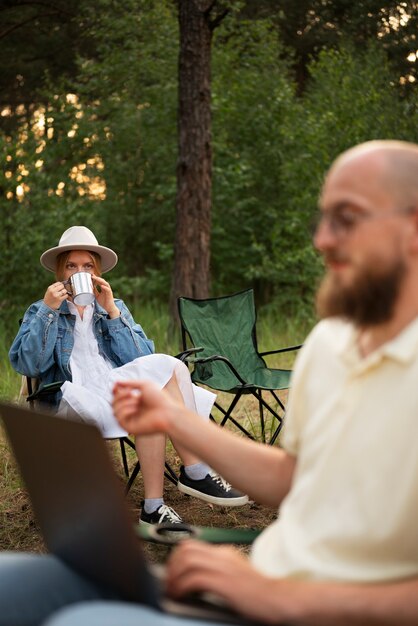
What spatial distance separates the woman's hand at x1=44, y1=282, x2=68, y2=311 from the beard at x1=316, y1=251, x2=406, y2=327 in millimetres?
2453

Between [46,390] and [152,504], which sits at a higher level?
[46,390]

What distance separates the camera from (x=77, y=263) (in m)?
3.95

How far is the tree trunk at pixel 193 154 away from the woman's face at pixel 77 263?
11.8ft

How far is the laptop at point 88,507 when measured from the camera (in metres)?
1.25

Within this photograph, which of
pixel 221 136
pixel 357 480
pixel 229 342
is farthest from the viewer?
pixel 221 136

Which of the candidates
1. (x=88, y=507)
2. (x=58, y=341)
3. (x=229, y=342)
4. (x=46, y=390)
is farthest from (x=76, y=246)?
(x=88, y=507)

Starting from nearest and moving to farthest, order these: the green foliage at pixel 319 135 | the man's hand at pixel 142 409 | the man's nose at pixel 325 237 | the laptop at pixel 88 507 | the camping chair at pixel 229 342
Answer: the laptop at pixel 88 507, the man's nose at pixel 325 237, the man's hand at pixel 142 409, the camping chair at pixel 229 342, the green foliage at pixel 319 135

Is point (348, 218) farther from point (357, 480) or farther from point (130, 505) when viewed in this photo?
point (130, 505)

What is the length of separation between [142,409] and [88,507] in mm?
266

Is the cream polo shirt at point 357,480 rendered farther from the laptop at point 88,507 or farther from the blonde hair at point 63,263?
the blonde hair at point 63,263

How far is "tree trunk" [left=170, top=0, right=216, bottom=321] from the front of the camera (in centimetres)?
731

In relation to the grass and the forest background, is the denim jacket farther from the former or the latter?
the forest background

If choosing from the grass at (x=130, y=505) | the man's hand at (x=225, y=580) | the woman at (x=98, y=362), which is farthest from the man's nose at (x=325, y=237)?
the woman at (x=98, y=362)

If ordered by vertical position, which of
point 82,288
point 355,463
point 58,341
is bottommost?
point 58,341
